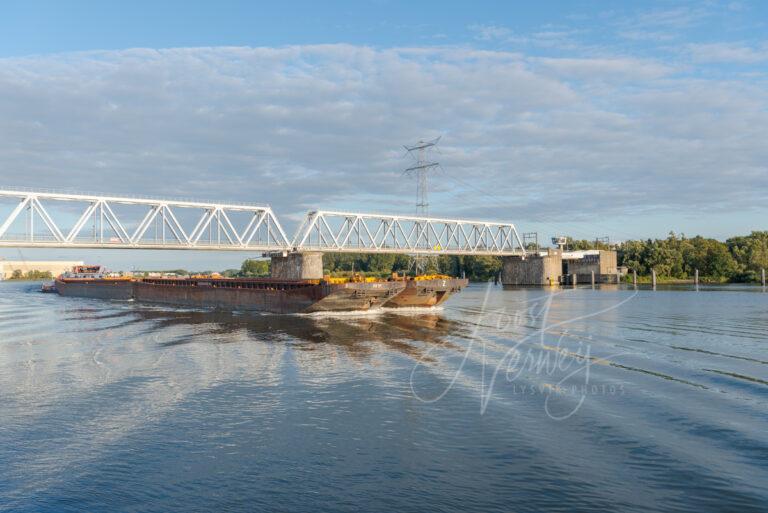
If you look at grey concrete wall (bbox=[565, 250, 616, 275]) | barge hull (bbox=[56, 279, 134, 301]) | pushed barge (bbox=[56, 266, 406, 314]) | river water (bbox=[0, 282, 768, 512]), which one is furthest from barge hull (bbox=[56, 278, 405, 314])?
grey concrete wall (bbox=[565, 250, 616, 275])

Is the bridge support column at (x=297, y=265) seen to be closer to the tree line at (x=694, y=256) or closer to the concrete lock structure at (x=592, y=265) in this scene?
the concrete lock structure at (x=592, y=265)

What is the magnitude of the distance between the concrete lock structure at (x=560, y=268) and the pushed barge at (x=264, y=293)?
120 m

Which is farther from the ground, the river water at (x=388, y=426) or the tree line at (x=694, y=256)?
the tree line at (x=694, y=256)

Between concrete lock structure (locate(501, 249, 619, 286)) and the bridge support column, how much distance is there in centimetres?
7506

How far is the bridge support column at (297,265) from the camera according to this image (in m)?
135

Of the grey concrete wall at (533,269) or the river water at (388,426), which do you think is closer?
the river water at (388,426)

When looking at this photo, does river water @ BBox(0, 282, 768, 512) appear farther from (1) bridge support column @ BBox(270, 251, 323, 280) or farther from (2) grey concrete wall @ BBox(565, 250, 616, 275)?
(2) grey concrete wall @ BBox(565, 250, 616, 275)

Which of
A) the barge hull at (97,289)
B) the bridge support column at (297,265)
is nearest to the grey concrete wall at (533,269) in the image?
the bridge support column at (297,265)

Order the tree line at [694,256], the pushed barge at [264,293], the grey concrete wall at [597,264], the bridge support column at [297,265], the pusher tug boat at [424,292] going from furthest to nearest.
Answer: the grey concrete wall at [597,264] → the tree line at [694,256] → the bridge support column at [297,265] → the pusher tug boat at [424,292] → the pushed barge at [264,293]

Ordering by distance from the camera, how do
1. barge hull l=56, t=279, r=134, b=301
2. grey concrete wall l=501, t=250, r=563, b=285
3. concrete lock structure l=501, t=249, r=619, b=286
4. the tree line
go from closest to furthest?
barge hull l=56, t=279, r=134, b=301, the tree line, concrete lock structure l=501, t=249, r=619, b=286, grey concrete wall l=501, t=250, r=563, b=285

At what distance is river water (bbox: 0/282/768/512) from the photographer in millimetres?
12766

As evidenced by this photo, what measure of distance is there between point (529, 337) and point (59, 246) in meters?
94.0

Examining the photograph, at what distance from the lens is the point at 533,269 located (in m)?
180

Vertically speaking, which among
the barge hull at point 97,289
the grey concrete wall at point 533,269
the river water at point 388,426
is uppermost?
the grey concrete wall at point 533,269
